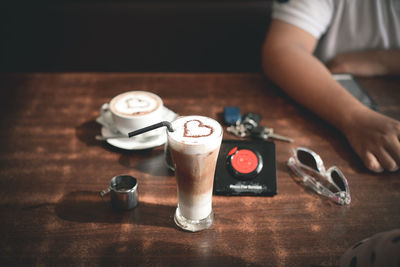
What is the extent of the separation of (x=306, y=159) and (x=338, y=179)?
0.09 m

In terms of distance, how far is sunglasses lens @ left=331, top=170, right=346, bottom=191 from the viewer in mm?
826

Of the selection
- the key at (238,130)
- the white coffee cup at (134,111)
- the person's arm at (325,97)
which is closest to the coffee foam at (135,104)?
the white coffee cup at (134,111)

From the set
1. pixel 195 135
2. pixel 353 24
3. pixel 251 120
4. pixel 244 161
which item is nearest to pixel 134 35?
pixel 353 24

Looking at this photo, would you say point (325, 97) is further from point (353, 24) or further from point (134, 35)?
point (134, 35)

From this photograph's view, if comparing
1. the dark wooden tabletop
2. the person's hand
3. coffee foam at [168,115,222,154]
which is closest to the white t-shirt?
the dark wooden tabletop

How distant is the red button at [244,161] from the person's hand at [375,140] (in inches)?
11.8

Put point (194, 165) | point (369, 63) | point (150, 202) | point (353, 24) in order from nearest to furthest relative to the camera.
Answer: point (194, 165), point (150, 202), point (369, 63), point (353, 24)

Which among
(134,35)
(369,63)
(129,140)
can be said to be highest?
(369,63)

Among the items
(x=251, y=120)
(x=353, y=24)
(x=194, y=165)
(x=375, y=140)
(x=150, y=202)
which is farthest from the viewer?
(x=353, y=24)

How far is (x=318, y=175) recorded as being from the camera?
0.88 metres

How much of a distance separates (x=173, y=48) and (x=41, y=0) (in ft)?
2.68

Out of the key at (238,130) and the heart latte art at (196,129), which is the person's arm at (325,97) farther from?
the heart latte art at (196,129)

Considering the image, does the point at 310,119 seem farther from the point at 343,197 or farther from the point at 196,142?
the point at 196,142

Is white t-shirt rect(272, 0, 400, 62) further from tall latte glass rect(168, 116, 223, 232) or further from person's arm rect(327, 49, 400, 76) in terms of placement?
tall latte glass rect(168, 116, 223, 232)
